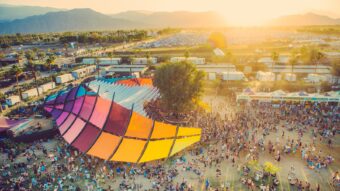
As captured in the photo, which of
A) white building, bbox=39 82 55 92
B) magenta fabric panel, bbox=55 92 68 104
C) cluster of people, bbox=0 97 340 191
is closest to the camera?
cluster of people, bbox=0 97 340 191

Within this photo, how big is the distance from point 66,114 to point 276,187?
16.4 metres

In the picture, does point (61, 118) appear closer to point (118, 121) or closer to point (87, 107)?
point (87, 107)

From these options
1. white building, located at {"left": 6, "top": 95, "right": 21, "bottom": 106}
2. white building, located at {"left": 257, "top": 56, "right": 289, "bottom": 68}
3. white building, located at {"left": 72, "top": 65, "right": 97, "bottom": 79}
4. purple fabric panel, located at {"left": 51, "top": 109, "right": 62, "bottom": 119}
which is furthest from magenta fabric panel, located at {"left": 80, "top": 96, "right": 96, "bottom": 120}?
white building, located at {"left": 257, "top": 56, "right": 289, "bottom": 68}

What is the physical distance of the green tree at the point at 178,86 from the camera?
22.8 metres

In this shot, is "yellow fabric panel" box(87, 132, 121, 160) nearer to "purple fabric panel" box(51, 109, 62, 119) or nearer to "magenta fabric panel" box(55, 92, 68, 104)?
"purple fabric panel" box(51, 109, 62, 119)

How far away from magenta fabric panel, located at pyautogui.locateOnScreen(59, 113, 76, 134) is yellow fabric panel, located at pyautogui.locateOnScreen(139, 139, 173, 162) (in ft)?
23.0

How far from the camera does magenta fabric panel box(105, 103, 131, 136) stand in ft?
56.3

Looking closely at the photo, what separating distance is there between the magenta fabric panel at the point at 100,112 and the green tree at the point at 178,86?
666 centimetres

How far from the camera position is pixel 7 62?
57500mm

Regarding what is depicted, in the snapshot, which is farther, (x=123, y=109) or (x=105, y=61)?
(x=105, y=61)

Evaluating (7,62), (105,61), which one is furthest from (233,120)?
(7,62)

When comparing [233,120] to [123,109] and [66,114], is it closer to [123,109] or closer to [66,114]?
[123,109]

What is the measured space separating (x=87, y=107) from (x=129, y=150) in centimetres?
521

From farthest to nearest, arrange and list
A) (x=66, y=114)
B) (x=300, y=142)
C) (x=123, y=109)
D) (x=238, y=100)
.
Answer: (x=238, y=100), (x=66, y=114), (x=300, y=142), (x=123, y=109)
